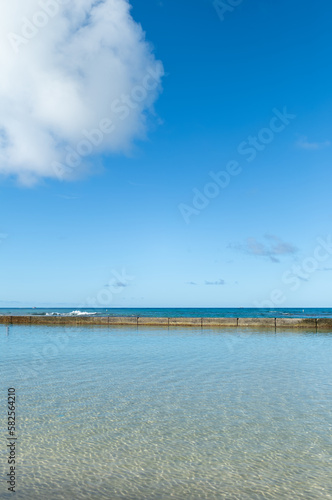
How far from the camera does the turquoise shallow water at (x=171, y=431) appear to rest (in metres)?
5.62

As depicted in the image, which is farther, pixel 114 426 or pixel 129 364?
pixel 129 364

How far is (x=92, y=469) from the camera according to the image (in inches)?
241

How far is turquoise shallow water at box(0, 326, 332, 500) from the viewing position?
5.62 meters

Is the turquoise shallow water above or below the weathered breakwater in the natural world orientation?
above

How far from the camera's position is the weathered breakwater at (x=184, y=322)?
39.8m

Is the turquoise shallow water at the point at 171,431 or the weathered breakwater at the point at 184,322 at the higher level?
the turquoise shallow water at the point at 171,431

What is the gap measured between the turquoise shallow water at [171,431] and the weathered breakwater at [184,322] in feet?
84.6

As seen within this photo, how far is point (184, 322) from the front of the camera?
1647 inches

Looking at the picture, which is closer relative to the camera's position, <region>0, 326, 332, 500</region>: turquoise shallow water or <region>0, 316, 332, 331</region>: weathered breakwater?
<region>0, 326, 332, 500</region>: turquoise shallow water

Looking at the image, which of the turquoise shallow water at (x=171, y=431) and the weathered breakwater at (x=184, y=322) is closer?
the turquoise shallow water at (x=171, y=431)

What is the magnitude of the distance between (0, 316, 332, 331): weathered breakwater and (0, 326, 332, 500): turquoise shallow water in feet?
84.6

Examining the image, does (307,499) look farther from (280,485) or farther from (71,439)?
(71,439)

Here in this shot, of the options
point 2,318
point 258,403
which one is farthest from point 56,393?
point 2,318

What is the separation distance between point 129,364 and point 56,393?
5.32 m
